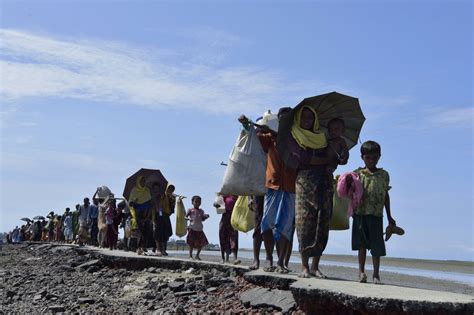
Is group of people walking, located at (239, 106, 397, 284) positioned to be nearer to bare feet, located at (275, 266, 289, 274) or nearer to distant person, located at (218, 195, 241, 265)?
bare feet, located at (275, 266, 289, 274)

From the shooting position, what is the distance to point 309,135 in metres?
7.15

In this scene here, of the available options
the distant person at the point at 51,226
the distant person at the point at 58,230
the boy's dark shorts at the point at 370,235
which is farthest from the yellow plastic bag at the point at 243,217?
the distant person at the point at 51,226

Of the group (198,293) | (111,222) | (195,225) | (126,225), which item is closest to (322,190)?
(198,293)

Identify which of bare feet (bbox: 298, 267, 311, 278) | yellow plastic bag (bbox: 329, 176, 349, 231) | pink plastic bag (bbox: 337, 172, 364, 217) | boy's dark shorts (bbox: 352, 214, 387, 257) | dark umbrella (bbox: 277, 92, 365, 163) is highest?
dark umbrella (bbox: 277, 92, 365, 163)

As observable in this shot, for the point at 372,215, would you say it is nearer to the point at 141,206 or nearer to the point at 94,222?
the point at 141,206

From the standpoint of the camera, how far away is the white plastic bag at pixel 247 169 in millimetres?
7910

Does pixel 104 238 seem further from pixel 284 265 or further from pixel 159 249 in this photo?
pixel 284 265

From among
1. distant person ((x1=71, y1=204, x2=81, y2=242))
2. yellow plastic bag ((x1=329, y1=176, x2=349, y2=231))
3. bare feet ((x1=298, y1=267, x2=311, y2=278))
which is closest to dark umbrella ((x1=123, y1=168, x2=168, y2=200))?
yellow plastic bag ((x1=329, y1=176, x2=349, y2=231))

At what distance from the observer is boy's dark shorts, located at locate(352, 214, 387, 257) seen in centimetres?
702

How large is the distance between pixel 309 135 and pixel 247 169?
109 centimetres

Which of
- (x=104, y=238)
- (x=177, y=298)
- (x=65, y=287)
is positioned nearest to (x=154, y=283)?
(x=177, y=298)

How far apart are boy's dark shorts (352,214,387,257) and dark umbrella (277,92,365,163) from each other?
3.42 feet

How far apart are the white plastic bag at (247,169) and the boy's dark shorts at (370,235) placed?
4.28 ft

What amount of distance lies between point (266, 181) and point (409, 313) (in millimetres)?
2956
